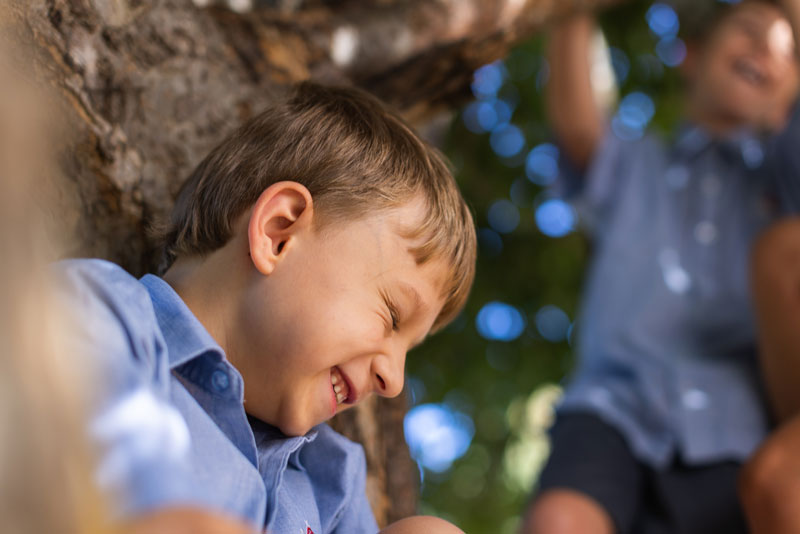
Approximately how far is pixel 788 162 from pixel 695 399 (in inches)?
34.7

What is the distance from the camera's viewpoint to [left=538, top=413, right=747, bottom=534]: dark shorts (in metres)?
2.02

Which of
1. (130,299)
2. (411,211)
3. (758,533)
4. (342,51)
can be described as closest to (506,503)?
(758,533)

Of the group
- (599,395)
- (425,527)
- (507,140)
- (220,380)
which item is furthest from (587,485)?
(507,140)

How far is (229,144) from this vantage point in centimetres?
145

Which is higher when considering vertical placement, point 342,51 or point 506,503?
point 342,51

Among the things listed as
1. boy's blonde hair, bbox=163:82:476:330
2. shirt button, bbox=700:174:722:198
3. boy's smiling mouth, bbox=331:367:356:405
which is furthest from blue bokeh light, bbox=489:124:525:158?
boy's smiling mouth, bbox=331:367:356:405

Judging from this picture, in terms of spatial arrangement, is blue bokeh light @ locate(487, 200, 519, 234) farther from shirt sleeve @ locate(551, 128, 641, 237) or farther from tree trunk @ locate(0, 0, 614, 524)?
tree trunk @ locate(0, 0, 614, 524)

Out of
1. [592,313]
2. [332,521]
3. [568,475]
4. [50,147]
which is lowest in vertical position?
[592,313]

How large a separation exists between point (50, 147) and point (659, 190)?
7.12 ft

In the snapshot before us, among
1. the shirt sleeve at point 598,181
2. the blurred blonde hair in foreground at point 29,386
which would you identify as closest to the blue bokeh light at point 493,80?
the shirt sleeve at point 598,181

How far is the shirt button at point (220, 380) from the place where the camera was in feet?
3.76

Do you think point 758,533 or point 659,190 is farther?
point 659,190

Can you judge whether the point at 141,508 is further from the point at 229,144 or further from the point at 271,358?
the point at 229,144

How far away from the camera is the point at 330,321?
1.21 metres
